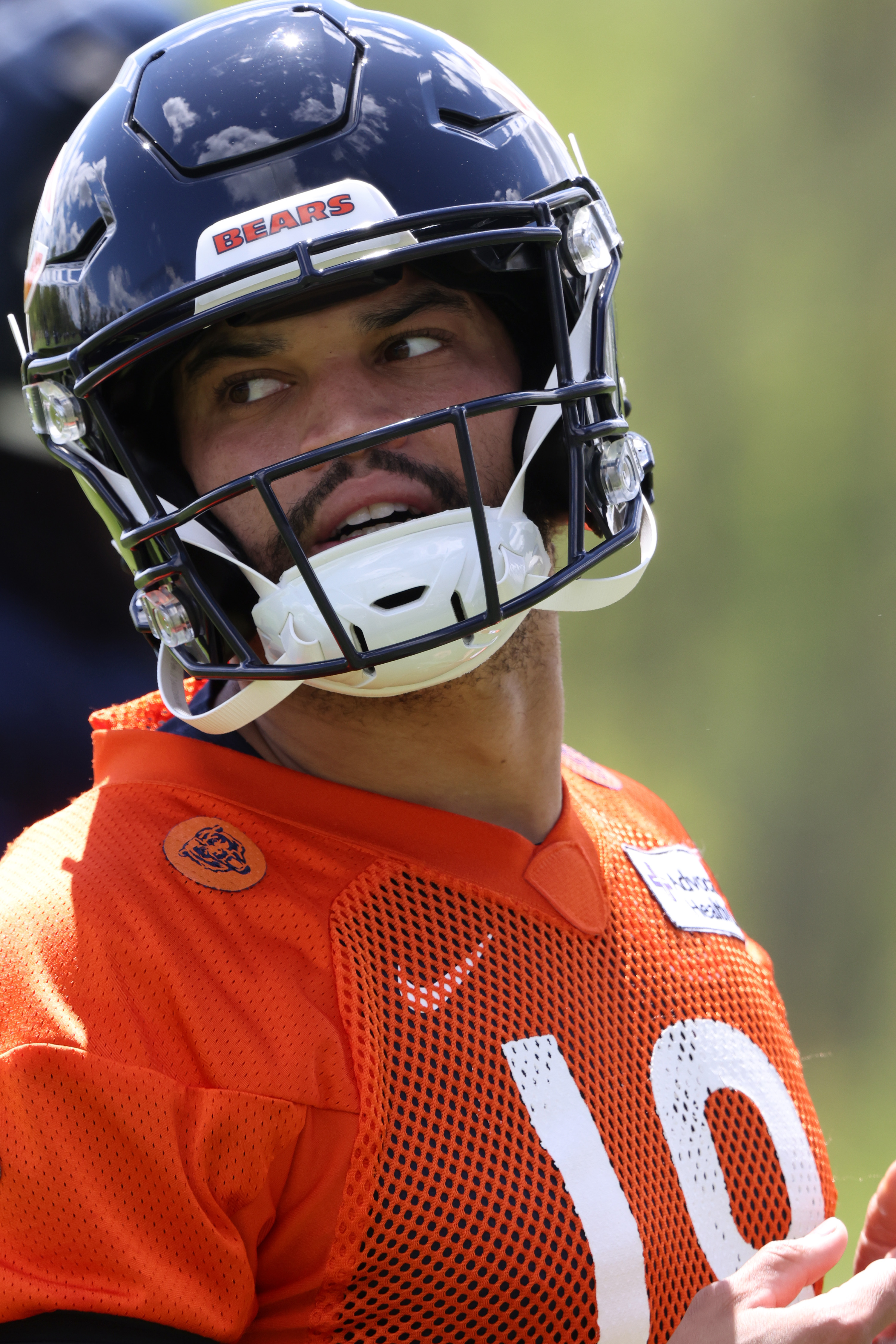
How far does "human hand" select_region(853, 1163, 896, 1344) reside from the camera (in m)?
1.17

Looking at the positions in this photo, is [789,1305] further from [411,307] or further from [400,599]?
[411,307]

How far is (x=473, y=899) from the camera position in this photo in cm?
105

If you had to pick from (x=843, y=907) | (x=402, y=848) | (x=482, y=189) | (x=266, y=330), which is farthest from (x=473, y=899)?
(x=843, y=907)

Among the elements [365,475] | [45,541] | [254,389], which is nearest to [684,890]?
[365,475]

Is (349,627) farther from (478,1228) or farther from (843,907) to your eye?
(843,907)

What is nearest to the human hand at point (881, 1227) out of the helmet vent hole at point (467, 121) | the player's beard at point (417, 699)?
the player's beard at point (417, 699)

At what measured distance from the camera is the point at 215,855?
1010 mm

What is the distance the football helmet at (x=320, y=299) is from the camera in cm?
99

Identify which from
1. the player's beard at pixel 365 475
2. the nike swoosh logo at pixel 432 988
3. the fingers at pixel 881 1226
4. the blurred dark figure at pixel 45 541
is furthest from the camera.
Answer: the blurred dark figure at pixel 45 541

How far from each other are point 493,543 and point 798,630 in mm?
1736

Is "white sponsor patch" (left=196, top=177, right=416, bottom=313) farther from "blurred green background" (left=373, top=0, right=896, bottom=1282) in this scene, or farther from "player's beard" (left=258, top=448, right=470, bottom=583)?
"blurred green background" (left=373, top=0, right=896, bottom=1282)

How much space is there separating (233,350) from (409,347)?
6.1 inches

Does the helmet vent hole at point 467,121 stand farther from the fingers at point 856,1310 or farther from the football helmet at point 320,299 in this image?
the fingers at point 856,1310

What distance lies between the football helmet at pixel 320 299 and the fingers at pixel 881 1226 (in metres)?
0.62
